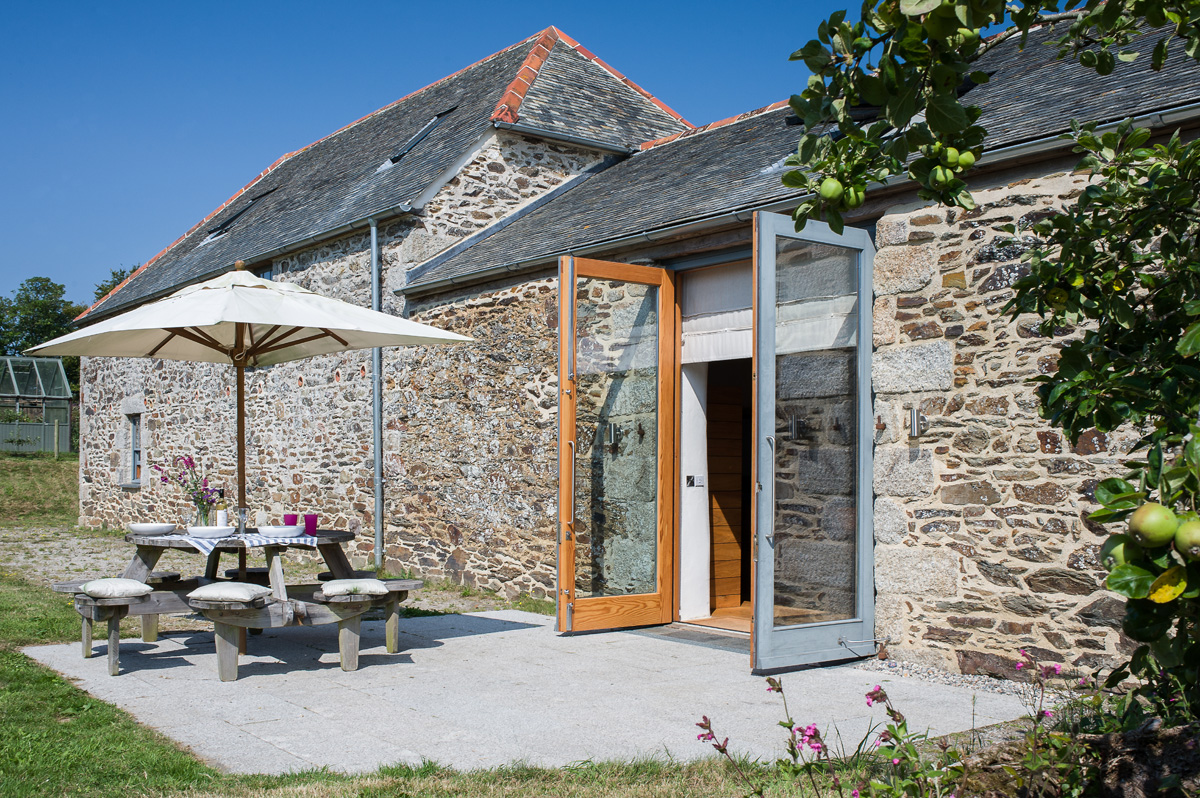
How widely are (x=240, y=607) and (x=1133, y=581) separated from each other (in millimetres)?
4931

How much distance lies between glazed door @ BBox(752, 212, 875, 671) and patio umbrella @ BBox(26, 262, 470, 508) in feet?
7.14

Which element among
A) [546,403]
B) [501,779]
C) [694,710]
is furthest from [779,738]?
[546,403]

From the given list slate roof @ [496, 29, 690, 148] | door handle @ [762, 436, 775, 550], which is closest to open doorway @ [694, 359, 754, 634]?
door handle @ [762, 436, 775, 550]

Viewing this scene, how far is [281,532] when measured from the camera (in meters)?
6.12

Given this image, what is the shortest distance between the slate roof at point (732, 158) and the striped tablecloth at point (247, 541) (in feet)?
11.1

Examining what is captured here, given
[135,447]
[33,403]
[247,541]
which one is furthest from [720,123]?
[33,403]

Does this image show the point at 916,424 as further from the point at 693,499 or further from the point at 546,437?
the point at 546,437

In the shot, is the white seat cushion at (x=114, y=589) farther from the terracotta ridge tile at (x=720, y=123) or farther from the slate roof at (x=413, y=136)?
the terracotta ridge tile at (x=720, y=123)

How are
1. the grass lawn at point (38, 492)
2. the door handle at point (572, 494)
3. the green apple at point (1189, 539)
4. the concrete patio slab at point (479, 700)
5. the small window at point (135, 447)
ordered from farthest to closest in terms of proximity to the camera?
the grass lawn at point (38, 492) < the small window at point (135, 447) < the door handle at point (572, 494) < the concrete patio slab at point (479, 700) < the green apple at point (1189, 539)

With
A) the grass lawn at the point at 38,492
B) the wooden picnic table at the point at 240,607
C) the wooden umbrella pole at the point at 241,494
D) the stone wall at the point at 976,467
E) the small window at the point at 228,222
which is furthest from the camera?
the grass lawn at the point at 38,492

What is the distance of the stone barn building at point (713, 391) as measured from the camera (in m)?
5.53

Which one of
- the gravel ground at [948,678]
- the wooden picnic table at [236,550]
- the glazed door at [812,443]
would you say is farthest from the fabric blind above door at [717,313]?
the wooden picnic table at [236,550]

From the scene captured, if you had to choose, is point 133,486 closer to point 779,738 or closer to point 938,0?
point 779,738

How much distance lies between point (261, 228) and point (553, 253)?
7.86 m
